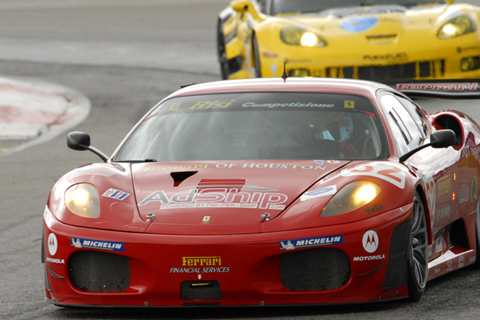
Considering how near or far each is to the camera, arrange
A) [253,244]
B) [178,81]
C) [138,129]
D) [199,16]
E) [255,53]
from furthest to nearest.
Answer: [199,16] → [178,81] → [255,53] → [138,129] → [253,244]

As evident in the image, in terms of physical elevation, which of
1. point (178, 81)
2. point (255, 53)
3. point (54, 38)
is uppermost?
point (255, 53)

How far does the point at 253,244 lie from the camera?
484 cm

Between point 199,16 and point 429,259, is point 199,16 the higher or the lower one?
the lower one

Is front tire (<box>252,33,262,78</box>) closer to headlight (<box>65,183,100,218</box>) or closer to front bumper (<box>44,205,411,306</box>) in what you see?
headlight (<box>65,183,100,218</box>)

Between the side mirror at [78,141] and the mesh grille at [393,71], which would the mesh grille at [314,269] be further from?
the mesh grille at [393,71]

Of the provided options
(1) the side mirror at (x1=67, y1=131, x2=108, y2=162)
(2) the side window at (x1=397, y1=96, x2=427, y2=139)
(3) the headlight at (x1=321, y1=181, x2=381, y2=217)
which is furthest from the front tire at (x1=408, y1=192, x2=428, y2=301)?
(1) the side mirror at (x1=67, y1=131, x2=108, y2=162)

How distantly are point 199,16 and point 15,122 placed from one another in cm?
1398

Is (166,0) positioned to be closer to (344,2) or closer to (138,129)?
(344,2)

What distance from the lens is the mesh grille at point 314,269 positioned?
491 centimetres

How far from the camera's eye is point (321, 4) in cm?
1148

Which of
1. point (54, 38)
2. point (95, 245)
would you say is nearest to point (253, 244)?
point (95, 245)

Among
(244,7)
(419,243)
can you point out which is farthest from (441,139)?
(244,7)

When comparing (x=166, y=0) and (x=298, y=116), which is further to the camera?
(x=166, y=0)

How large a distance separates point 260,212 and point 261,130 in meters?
1.05
